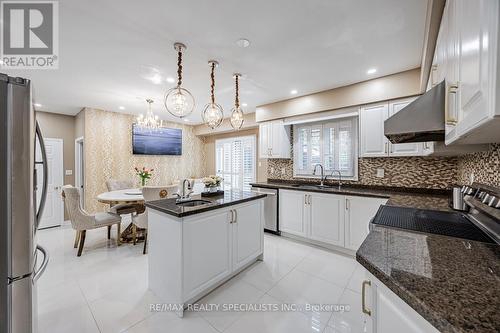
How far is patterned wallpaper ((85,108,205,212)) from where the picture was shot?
4.37m

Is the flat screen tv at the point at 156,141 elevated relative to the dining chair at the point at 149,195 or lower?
elevated

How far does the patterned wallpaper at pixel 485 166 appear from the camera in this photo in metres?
1.39

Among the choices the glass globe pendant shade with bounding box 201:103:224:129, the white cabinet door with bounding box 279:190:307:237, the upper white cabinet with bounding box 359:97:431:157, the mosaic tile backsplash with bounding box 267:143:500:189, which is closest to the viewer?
the mosaic tile backsplash with bounding box 267:143:500:189

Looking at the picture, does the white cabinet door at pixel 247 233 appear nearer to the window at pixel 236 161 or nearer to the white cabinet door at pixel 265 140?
the white cabinet door at pixel 265 140

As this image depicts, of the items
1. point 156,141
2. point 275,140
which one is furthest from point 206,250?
point 156,141

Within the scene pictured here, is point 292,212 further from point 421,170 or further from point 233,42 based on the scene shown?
point 233,42

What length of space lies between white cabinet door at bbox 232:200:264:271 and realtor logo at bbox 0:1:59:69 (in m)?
2.37

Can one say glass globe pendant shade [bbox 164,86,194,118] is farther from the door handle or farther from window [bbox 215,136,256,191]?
window [bbox 215,136,256,191]

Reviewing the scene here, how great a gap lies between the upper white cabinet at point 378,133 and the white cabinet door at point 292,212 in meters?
1.19

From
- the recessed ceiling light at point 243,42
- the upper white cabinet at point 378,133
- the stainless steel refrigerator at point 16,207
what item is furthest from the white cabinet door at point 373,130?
the stainless steel refrigerator at point 16,207

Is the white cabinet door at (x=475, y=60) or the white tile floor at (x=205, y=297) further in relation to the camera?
the white tile floor at (x=205, y=297)

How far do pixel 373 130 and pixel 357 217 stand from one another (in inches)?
50.2

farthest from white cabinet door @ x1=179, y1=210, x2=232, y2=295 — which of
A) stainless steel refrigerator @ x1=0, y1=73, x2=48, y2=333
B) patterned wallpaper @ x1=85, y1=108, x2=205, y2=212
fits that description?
patterned wallpaper @ x1=85, y1=108, x2=205, y2=212

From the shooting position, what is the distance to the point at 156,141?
5.41 m
